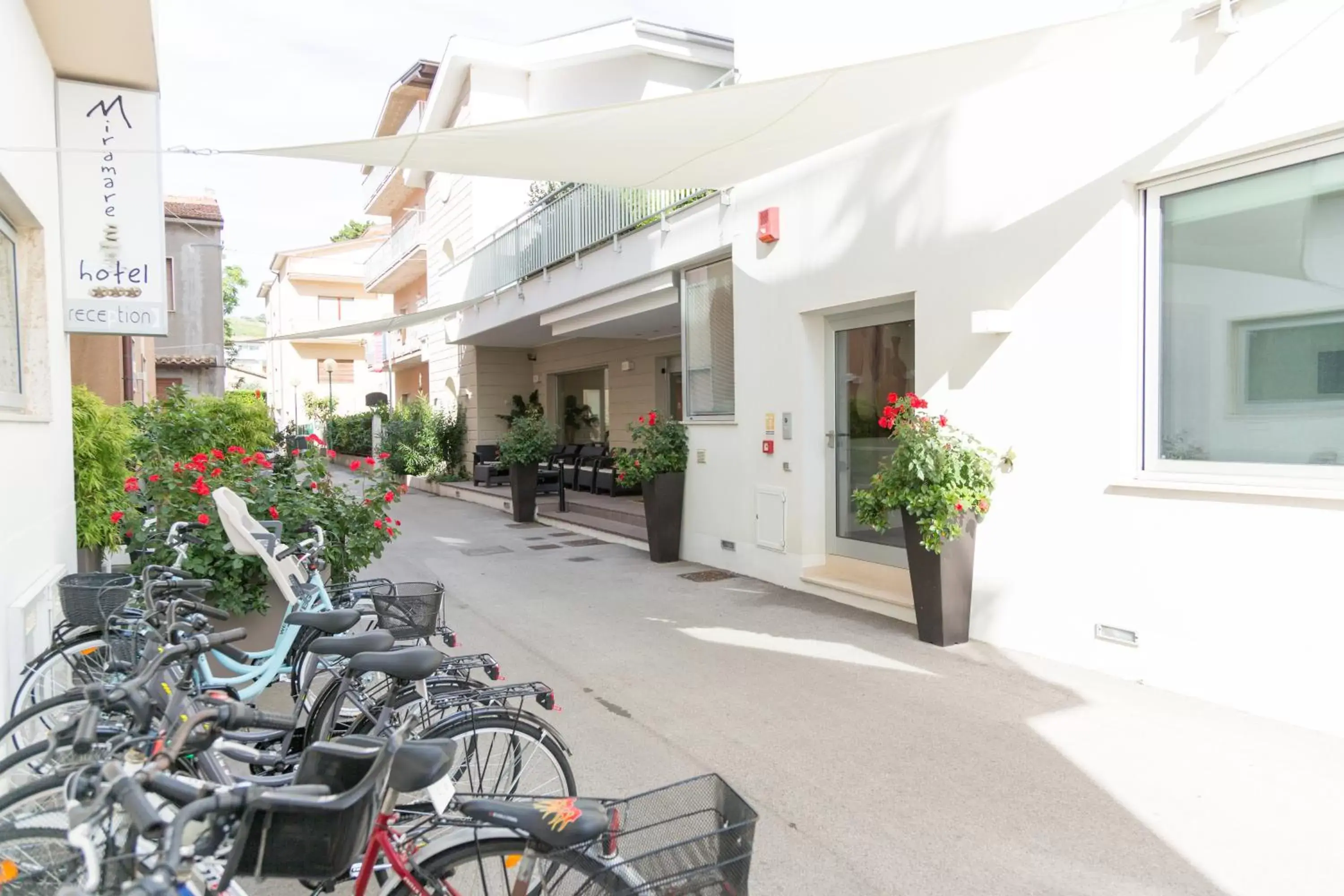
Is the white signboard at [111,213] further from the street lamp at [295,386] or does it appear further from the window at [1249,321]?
the street lamp at [295,386]

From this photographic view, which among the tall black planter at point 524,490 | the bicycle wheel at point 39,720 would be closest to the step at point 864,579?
the bicycle wheel at point 39,720

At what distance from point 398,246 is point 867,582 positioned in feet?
65.0

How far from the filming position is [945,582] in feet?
16.8

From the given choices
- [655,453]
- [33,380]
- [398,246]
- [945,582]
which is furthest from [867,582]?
[398,246]

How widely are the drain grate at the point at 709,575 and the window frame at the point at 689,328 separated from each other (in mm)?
1441

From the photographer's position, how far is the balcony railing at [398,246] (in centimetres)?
2070

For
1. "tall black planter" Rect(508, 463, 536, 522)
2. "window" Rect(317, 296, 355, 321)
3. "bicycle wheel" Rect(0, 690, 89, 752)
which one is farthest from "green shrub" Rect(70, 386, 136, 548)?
"window" Rect(317, 296, 355, 321)

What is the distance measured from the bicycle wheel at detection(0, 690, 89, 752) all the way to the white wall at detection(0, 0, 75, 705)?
0.54 meters

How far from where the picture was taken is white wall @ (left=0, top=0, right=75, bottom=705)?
11.3 feet

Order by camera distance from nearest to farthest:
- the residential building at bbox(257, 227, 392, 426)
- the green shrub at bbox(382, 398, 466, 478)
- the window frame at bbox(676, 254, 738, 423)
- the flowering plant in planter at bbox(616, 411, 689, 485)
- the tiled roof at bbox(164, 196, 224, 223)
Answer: the window frame at bbox(676, 254, 738, 423), the flowering plant in planter at bbox(616, 411, 689, 485), the green shrub at bbox(382, 398, 466, 478), the tiled roof at bbox(164, 196, 224, 223), the residential building at bbox(257, 227, 392, 426)

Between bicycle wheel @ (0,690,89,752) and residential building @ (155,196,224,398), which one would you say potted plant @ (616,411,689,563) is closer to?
bicycle wheel @ (0,690,89,752)

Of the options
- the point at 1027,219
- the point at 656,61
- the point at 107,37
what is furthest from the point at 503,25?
the point at 1027,219

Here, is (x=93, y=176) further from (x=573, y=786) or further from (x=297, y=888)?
(x=573, y=786)

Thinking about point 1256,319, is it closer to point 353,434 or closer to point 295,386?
point 353,434
